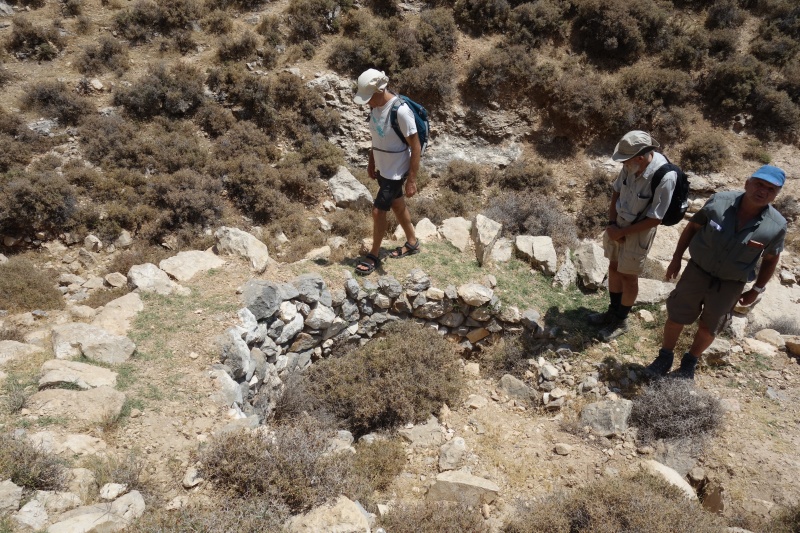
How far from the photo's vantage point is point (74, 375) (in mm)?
3551

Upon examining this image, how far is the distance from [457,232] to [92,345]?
4633 mm

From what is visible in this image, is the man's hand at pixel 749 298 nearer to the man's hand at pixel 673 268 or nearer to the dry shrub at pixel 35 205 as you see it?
the man's hand at pixel 673 268

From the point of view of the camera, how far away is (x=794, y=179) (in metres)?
10.7

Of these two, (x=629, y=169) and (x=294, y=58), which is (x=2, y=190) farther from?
(x=629, y=169)

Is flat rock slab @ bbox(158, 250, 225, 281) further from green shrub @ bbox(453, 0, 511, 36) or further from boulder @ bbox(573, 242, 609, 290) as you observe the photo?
green shrub @ bbox(453, 0, 511, 36)

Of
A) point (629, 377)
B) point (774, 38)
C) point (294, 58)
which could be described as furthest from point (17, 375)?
point (774, 38)

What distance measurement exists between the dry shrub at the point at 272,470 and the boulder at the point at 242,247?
2.50m

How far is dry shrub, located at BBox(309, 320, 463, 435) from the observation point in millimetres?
4660

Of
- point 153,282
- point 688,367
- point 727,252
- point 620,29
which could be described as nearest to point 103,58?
point 153,282

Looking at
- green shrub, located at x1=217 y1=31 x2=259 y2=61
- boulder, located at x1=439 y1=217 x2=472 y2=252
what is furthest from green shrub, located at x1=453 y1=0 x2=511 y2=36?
boulder, located at x1=439 y1=217 x2=472 y2=252

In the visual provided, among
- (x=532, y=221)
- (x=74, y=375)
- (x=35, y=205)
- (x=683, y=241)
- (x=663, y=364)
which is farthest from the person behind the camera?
(x=532, y=221)

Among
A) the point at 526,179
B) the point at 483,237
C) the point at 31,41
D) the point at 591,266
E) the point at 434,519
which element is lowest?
the point at 526,179

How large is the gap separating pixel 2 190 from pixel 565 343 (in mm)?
8869

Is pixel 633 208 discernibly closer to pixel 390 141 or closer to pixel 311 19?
pixel 390 141
